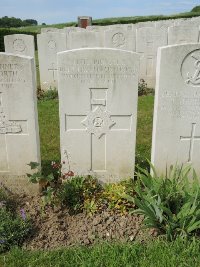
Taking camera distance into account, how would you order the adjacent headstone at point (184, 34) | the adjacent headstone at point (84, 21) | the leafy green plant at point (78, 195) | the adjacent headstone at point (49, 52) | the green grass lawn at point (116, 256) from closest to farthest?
1. the green grass lawn at point (116, 256)
2. the leafy green plant at point (78, 195)
3. the adjacent headstone at point (184, 34)
4. the adjacent headstone at point (49, 52)
5. the adjacent headstone at point (84, 21)

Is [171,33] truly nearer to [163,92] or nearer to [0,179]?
[163,92]

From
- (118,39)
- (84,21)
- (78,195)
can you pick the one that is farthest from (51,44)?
(84,21)

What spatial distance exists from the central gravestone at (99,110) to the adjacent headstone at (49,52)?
6020 mm

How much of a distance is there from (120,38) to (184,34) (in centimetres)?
177

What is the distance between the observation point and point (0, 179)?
4.15 metres

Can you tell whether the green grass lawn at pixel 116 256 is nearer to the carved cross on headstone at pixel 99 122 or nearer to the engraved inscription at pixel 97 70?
the carved cross on headstone at pixel 99 122

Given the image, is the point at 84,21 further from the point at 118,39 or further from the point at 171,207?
the point at 171,207

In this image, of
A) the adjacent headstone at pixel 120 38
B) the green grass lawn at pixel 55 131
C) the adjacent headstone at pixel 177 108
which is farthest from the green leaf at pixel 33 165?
the adjacent headstone at pixel 120 38

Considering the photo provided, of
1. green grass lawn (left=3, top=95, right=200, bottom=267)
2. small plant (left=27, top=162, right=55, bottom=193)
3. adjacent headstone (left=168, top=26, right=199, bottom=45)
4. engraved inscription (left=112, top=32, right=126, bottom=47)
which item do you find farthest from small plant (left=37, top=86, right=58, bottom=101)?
green grass lawn (left=3, top=95, right=200, bottom=267)

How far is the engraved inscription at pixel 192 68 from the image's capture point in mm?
3621

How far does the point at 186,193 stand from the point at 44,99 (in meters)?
6.42

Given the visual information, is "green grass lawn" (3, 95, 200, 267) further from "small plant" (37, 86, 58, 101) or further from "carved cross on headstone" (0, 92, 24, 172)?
"small plant" (37, 86, 58, 101)

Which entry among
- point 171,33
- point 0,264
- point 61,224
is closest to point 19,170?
point 61,224

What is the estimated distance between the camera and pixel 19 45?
9.43 m
